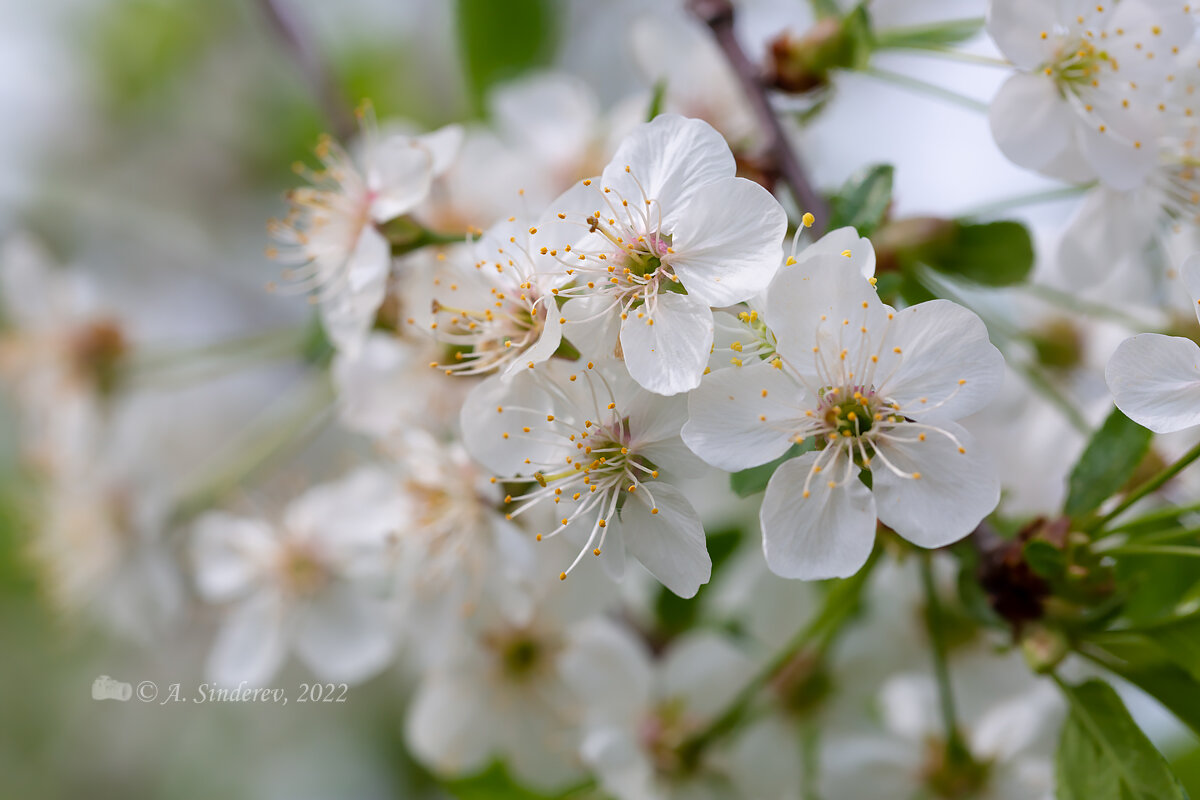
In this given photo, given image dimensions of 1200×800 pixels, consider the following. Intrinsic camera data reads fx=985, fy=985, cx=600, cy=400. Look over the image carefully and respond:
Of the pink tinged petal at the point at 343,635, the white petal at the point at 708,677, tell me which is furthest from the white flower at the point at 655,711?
the pink tinged petal at the point at 343,635

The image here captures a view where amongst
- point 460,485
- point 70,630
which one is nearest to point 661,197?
point 460,485

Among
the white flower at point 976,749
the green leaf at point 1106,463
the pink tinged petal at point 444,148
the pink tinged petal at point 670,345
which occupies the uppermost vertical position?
the pink tinged petal at point 444,148

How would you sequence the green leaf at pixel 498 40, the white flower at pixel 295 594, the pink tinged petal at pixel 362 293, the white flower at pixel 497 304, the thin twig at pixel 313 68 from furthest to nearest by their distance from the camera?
the green leaf at pixel 498 40, the thin twig at pixel 313 68, the white flower at pixel 295 594, the pink tinged petal at pixel 362 293, the white flower at pixel 497 304

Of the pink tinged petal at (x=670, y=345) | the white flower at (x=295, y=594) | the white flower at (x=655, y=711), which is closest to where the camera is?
the pink tinged petal at (x=670, y=345)

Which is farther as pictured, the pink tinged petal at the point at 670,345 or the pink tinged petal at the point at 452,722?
the pink tinged petal at the point at 452,722

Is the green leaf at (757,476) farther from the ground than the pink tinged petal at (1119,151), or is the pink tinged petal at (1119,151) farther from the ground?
the pink tinged petal at (1119,151)

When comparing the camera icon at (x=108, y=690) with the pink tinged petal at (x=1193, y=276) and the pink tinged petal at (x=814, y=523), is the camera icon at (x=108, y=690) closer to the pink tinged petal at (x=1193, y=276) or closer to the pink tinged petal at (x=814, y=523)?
the pink tinged petal at (x=814, y=523)

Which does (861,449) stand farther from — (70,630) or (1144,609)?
(70,630)
